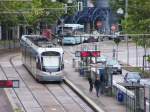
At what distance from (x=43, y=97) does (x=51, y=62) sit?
6.41 m

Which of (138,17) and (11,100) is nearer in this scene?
(11,100)

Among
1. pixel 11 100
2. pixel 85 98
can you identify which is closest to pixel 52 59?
pixel 85 98

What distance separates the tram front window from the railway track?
4.71 feet

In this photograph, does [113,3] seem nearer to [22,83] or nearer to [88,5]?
[88,5]

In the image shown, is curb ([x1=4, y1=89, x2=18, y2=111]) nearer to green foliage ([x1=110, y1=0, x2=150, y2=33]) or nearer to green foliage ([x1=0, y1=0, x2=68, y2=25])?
green foliage ([x1=110, y1=0, x2=150, y2=33])

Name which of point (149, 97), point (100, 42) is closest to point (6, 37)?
point (100, 42)

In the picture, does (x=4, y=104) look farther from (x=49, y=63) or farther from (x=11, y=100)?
(x=49, y=63)

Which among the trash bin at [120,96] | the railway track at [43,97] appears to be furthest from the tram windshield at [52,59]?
the trash bin at [120,96]

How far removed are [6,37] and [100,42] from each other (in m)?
21.4

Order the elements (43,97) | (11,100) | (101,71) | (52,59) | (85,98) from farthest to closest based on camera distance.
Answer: (52,59)
(43,97)
(101,71)
(85,98)
(11,100)

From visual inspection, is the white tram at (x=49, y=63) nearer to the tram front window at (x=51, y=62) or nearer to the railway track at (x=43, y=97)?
the tram front window at (x=51, y=62)

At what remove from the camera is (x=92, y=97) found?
1895 inches

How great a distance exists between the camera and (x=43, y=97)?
50094mm

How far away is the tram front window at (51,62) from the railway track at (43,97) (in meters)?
1.44
